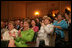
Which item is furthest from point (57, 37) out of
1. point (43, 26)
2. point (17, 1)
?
point (17, 1)

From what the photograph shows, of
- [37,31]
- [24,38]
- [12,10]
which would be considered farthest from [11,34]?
[12,10]

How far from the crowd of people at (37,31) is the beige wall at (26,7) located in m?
0.35

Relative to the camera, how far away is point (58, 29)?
2.56 m

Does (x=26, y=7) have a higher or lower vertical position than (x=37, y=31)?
higher

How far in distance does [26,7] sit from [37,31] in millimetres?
747

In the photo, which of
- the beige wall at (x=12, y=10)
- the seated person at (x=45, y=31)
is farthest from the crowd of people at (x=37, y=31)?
the beige wall at (x=12, y=10)

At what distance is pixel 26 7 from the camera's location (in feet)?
10.6

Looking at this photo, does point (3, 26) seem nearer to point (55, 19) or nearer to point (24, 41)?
point (24, 41)

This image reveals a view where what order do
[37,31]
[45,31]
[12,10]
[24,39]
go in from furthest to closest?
1. [12,10]
2. [37,31]
3. [45,31]
4. [24,39]

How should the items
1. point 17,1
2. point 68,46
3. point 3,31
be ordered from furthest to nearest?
point 17,1 → point 3,31 → point 68,46

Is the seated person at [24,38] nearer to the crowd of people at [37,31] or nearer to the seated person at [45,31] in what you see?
the crowd of people at [37,31]

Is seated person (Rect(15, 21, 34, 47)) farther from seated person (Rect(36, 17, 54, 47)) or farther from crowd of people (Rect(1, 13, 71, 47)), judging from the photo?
seated person (Rect(36, 17, 54, 47))

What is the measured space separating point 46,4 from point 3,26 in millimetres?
1090

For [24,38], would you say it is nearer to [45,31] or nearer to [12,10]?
[45,31]
